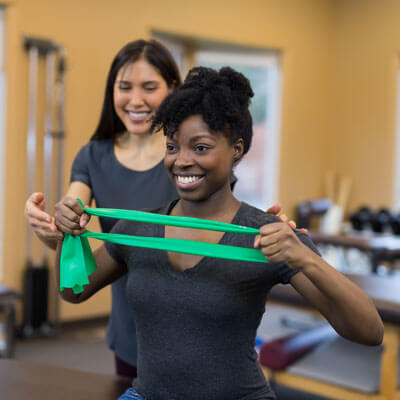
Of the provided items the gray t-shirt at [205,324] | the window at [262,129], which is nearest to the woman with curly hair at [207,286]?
the gray t-shirt at [205,324]

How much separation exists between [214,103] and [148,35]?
4274 millimetres

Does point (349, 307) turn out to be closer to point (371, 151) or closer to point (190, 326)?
point (190, 326)

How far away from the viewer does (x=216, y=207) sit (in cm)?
126

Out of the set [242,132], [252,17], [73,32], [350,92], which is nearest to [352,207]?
[350,92]

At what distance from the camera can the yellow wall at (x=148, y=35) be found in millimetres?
4492

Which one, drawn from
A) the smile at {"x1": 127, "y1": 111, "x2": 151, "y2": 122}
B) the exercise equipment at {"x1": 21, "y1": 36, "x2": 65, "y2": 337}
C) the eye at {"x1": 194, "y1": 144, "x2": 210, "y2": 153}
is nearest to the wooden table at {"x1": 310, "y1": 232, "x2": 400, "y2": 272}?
the exercise equipment at {"x1": 21, "y1": 36, "x2": 65, "y2": 337}

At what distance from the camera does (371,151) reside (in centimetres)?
682

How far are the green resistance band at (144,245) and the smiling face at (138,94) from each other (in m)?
0.46

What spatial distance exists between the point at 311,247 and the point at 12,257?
3828mm

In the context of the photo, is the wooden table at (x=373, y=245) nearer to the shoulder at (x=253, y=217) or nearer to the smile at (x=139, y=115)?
the smile at (x=139, y=115)

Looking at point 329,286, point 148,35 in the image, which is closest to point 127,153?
point 329,286

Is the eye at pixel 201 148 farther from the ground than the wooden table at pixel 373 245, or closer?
farther from the ground

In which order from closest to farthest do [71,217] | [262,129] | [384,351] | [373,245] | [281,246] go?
[281,246]
[71,217]
[384,351]
[373,245]
[262,129]

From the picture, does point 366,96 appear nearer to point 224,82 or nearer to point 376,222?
point 376,222
